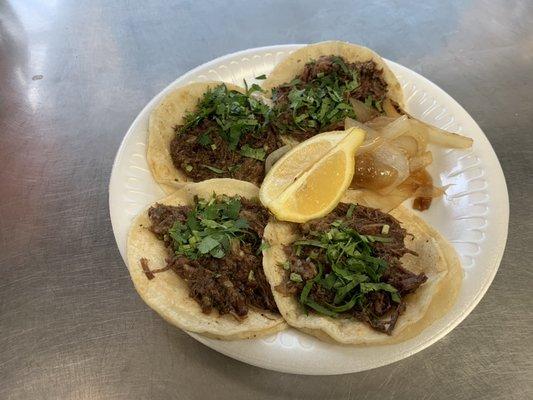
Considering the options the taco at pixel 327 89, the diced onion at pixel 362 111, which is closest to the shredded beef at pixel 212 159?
the taco at pixel 327 89

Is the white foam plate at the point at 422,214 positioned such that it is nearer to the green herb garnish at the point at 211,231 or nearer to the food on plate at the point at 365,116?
the food on plate at the point at 365,116

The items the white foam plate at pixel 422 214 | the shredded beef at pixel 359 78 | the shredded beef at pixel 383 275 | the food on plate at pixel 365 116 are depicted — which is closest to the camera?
the white foam plate at pixel 422 214

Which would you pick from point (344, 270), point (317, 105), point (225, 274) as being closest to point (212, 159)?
point (317, 105)

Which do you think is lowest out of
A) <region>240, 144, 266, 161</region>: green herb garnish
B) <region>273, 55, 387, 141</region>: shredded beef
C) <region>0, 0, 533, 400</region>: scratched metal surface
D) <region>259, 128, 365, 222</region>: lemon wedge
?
<region>0, 0, 533, 400</region>: scratched metal surface

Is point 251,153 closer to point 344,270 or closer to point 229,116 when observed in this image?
Result: point 229,116

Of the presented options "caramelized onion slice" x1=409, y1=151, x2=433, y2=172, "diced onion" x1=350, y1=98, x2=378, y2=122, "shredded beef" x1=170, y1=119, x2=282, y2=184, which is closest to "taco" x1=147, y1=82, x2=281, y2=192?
"shredded beef" x1=170, y1=119, x2=282, y2=184

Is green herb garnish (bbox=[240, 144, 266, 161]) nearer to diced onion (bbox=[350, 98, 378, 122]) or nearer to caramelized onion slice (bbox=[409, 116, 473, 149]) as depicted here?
diced onion (bbox=[350, 98, 378, 122])

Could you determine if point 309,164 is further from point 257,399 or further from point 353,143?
point 257,399
